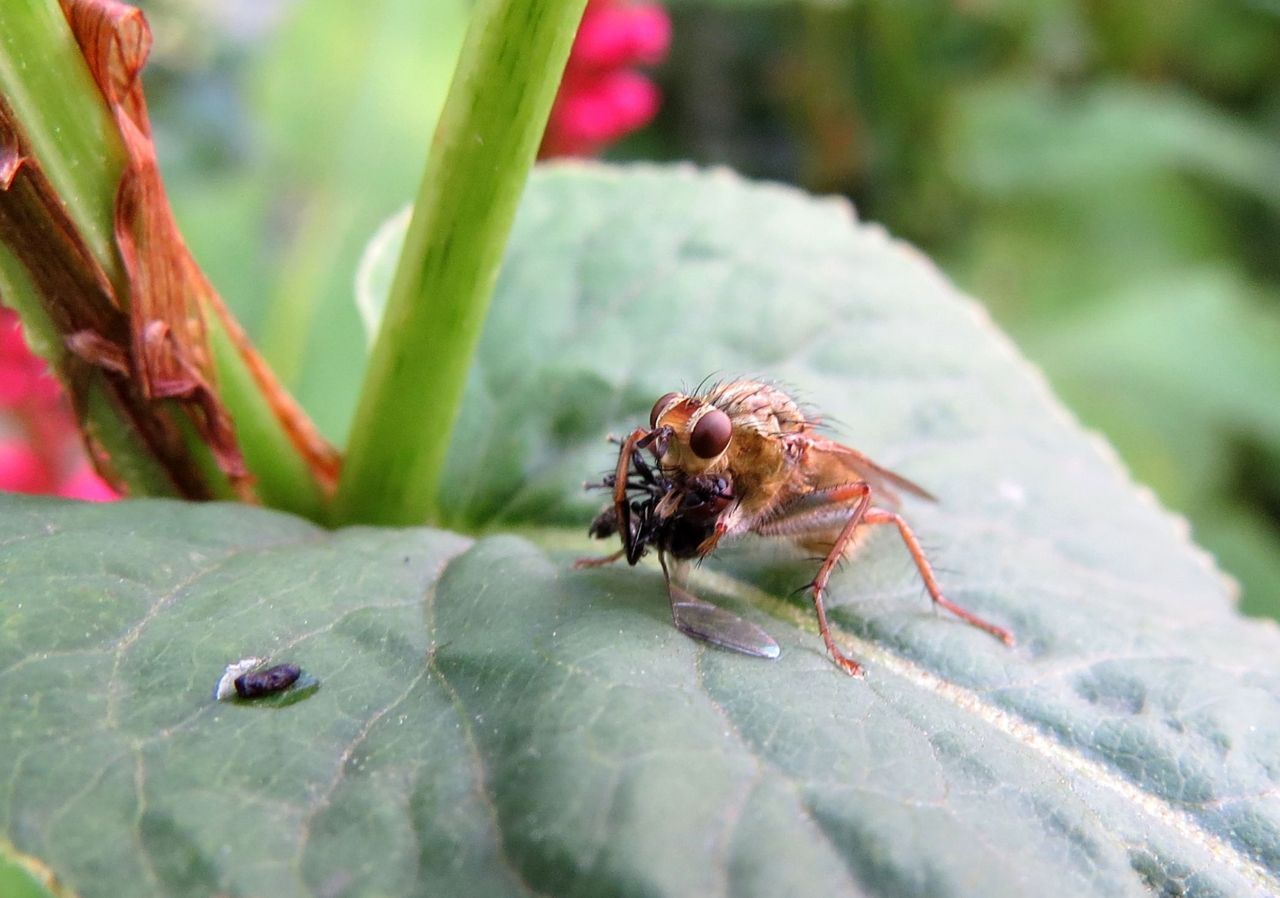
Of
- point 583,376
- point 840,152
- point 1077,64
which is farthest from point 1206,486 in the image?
point 583,376

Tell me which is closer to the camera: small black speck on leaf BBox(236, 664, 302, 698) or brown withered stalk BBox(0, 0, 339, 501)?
small black speck on leaf BBox(236, 664, 302, 698)

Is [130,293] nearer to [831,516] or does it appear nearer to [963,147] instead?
[831,516]

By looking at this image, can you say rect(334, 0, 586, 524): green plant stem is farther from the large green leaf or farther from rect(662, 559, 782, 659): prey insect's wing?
rect(662, 559, 782, 659): prey insect's wing

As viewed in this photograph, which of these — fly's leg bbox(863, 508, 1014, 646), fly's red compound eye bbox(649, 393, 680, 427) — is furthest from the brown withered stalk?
fly's leg bbox(863, 508, 1014, 646)

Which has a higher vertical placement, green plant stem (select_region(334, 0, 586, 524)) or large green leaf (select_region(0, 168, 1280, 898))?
green plant stem (select_region(334, 0, 586, 524))

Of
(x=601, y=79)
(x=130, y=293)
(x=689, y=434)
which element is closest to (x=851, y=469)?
(x=689, y=434)

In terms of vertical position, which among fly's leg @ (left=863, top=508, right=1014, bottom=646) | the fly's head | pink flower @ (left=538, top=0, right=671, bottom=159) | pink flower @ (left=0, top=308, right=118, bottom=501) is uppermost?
pink flower @ (left=538, top=0, right=671, bottom=159)

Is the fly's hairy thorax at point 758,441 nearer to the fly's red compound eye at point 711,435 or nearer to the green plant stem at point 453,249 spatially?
the fly's red compound eye at point 711,435
